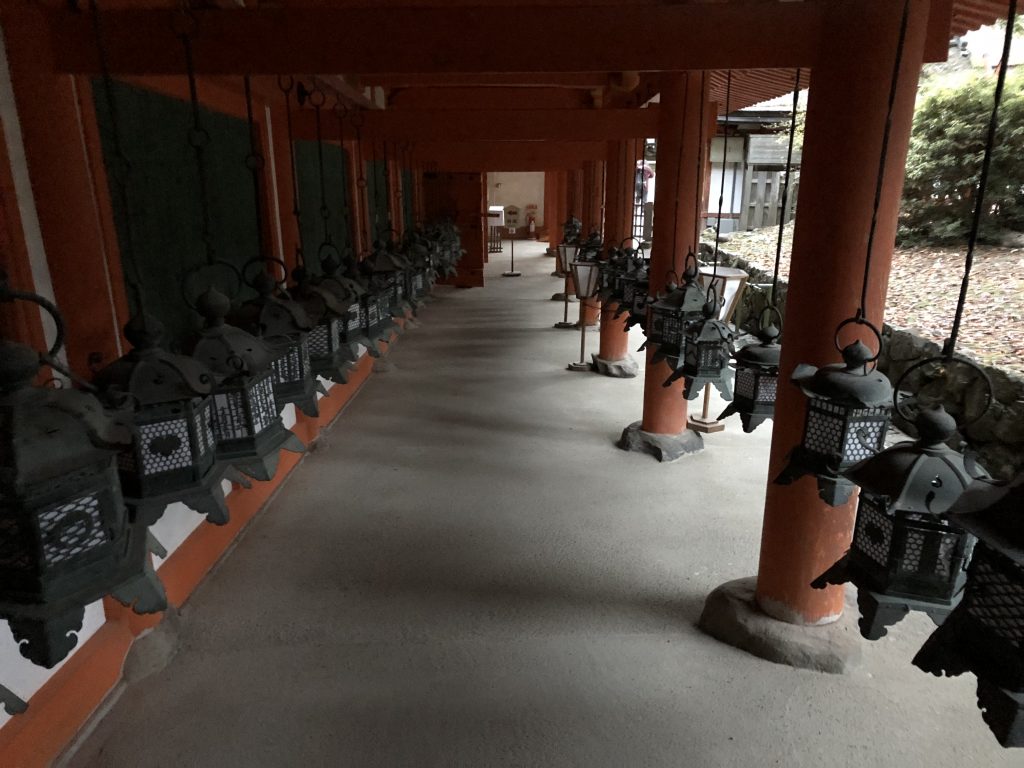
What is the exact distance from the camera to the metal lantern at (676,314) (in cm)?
389

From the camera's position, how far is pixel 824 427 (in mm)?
2086

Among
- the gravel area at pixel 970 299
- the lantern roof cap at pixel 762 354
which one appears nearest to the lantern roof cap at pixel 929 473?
the lantern roof cap at pixel 762 354

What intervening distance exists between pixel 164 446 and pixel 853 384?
188 cm

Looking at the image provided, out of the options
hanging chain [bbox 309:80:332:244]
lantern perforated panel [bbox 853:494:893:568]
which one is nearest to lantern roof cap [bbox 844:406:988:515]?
lantern perforated panel [bbox 853:494:893:568]

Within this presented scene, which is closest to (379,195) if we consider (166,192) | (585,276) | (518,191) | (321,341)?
(585,276)

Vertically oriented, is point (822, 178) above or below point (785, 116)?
below

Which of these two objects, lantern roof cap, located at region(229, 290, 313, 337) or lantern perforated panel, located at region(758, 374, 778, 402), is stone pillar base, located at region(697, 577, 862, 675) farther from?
lantern roof cap, located at region(229, 290, 313, 337)

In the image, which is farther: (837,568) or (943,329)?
(943,329)

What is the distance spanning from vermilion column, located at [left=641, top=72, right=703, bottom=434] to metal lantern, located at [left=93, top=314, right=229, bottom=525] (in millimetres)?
3758

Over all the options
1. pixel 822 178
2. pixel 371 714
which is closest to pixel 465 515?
pixel 371 714

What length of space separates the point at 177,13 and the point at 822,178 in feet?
8.25

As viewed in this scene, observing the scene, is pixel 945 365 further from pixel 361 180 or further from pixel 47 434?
pixel 361 180

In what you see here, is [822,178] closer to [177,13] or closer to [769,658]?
[769,658]

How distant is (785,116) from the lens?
12578 mm
